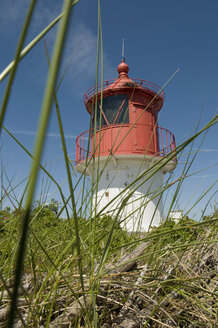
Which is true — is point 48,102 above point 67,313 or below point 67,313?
above

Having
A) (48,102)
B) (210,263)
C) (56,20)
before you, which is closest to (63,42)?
(48,102)

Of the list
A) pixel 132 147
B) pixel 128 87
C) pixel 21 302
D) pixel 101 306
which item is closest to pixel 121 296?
pixel 101 306

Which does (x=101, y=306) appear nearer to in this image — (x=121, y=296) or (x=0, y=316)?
(x=121, y=296)

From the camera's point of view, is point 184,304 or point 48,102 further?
point 184,304

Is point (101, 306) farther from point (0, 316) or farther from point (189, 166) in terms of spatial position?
point (189, 166)

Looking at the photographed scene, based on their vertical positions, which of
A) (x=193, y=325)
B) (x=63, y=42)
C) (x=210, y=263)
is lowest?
(x=193, y=325)

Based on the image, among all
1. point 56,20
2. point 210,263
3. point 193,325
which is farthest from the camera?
point 210,263

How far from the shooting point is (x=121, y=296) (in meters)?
0.79

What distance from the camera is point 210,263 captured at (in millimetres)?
1256

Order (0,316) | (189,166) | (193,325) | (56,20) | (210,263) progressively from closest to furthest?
1. (56,20)
2. (0,316)
3. (193,325)
4. (189,166)
5. (210,263)

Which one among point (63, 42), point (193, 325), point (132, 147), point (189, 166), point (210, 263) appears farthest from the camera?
point (132, 147)

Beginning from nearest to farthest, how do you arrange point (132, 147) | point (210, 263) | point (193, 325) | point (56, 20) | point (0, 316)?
point (56, 20) < point (0, 316) < point (193, 325) < point (210, 263) < point (132, 147)

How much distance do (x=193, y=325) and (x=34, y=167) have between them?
2.67ft

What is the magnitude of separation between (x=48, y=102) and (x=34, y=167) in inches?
1.7
